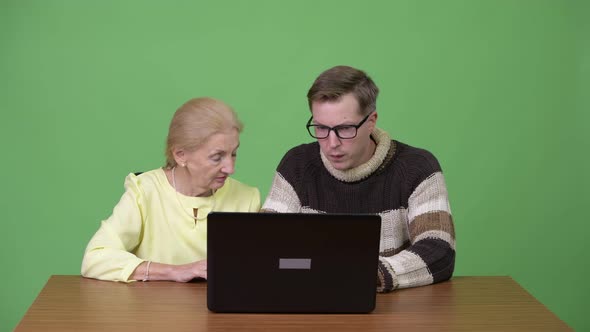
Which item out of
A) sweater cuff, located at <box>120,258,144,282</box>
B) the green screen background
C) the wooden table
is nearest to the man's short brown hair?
the wooden table

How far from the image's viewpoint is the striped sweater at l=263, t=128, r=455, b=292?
128 inches

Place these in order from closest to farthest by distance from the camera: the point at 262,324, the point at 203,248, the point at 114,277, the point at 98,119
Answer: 1. the point at 262,324
2. the point at 114,277
3. the point at 203,248
4. the point at 98,119

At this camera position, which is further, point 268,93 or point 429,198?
point 268,93

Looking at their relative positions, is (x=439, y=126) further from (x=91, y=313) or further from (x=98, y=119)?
(x=91, y=313)

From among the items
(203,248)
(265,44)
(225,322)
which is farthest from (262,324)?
(265,44)

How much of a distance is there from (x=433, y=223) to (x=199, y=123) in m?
0.89

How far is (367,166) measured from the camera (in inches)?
135

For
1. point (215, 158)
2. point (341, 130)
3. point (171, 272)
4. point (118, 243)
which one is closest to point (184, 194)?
point (215, 158)

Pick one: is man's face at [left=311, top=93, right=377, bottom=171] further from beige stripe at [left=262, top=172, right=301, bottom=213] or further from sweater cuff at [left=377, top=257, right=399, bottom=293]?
sweater cuff at [left=377, top=257, right=399, bottom=293]

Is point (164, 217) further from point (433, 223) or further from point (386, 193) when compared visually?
point (433, 223)

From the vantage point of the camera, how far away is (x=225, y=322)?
263 centimetres

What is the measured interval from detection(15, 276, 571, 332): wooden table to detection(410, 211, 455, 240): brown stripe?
20 centimetres

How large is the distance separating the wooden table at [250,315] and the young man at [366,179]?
0.19 meters

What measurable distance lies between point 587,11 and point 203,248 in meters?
2.64
